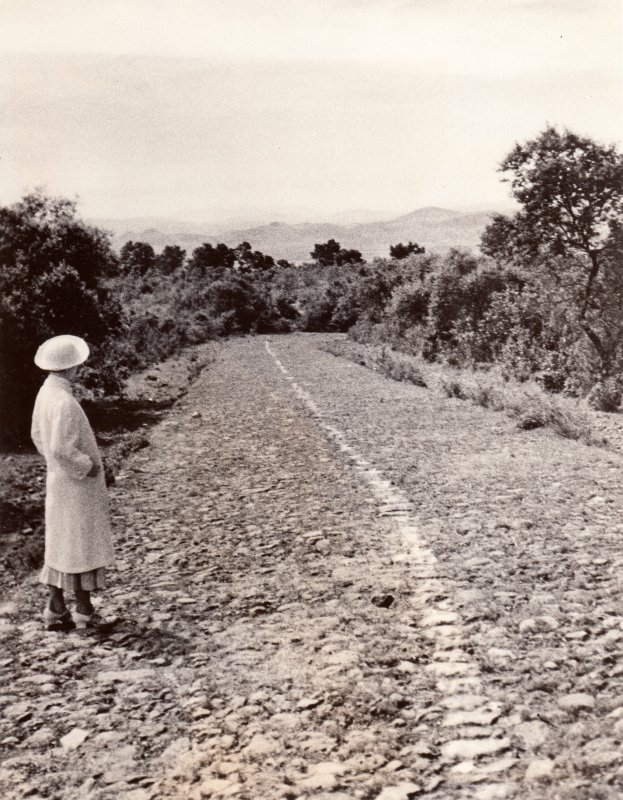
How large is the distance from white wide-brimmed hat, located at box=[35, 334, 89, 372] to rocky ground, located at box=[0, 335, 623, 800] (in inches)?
74.2

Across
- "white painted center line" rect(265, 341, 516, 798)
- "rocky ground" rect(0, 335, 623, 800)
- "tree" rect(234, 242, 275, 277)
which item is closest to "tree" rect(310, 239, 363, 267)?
"tree" rect(234, 242, 275, 277)

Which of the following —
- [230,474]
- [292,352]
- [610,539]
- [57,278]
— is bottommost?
[292,352]

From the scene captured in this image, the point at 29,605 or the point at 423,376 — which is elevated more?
the point at 29,605

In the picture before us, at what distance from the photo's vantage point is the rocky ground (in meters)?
4.04

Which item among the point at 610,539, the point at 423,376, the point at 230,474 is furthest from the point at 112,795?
the point at 423,376

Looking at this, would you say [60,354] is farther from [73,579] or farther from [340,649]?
[340,649]

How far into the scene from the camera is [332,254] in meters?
106

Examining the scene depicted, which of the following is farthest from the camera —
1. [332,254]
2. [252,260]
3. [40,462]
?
[332,254]

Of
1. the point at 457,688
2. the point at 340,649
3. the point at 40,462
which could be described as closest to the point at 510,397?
the point at 40,462

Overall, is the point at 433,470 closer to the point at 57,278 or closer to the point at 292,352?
the point at 57,278

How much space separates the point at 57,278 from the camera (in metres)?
15.4

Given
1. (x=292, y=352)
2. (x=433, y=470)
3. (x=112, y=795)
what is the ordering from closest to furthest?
(x=112, y=795)
(x=433, y=470)
(x=292, y=352)

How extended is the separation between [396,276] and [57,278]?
30.7 metres

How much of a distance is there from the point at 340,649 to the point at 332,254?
102 m
